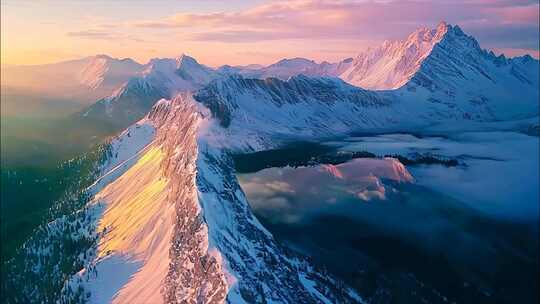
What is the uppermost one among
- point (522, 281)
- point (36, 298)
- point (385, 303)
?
point (522, 281)

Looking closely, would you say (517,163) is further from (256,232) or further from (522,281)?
(256,232)

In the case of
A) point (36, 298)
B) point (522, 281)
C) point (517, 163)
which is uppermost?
point (517, 163)

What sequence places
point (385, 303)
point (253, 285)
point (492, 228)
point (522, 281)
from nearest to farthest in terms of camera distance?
1. point (253, 285)
2. point (522, 281)
3. point (385, 303)
4. point (492, 228)

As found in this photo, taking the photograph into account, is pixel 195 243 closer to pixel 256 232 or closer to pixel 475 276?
pixel 256 232

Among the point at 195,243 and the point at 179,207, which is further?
the point at 179,207

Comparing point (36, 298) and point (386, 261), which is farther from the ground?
point (386, 261)

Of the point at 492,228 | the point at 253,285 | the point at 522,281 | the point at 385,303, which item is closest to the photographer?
the point at 253,285

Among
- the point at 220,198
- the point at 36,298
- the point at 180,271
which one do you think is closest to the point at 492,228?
the point at 220,198

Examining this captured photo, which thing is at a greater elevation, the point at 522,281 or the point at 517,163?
the point at 517,163

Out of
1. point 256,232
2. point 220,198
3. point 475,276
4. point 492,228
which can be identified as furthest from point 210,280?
point 492,228
